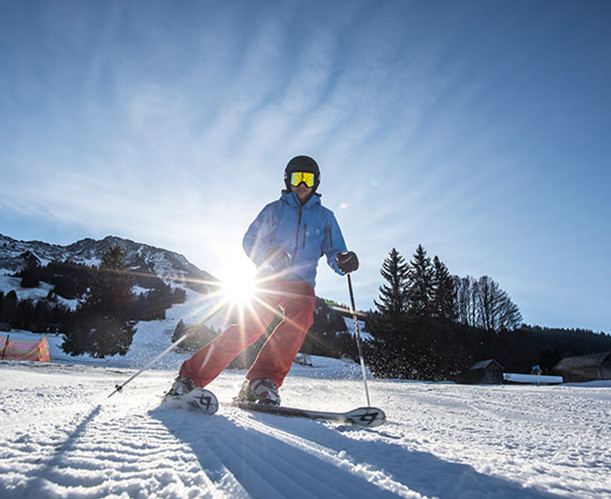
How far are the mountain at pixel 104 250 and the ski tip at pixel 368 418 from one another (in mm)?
70428

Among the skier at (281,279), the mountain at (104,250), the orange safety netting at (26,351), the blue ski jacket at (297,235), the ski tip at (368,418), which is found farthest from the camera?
the mountain at (104,250)

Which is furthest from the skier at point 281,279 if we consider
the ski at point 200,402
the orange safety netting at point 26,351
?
the orange safety netting at point 26,351

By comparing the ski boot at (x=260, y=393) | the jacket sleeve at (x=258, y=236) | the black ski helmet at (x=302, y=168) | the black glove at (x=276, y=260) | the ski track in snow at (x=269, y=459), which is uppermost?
the black ski helmet at (x=302, y=168)

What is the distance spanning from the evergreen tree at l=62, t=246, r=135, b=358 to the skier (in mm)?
20622

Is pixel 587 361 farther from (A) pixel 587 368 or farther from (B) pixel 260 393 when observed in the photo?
(B) pixel 260 393

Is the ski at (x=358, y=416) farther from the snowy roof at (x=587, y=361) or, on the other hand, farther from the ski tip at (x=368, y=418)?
the snowy roof at (x=587, y=361)

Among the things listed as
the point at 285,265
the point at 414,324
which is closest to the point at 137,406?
the point at 285,265

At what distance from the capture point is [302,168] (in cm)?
319

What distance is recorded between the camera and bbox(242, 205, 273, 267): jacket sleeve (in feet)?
9.94

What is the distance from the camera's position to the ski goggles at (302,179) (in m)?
3.16

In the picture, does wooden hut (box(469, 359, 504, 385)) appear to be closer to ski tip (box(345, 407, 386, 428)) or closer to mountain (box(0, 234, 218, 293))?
ski tip (box(345, 407, 386, 428))

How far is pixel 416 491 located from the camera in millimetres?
808

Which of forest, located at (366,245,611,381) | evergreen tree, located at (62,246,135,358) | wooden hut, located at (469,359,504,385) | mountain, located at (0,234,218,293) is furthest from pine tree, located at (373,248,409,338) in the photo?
mountain, located at (0,234,218,293)

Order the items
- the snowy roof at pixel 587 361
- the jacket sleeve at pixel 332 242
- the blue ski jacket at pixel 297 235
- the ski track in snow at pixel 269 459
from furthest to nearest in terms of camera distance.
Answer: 1. the snowy roof at pixel 587 361
2. the jacket sleeve at pixel 332 242
3. the blue ski jacket at pixel 297 235
4. the ski track in snow at pixel 269 459
